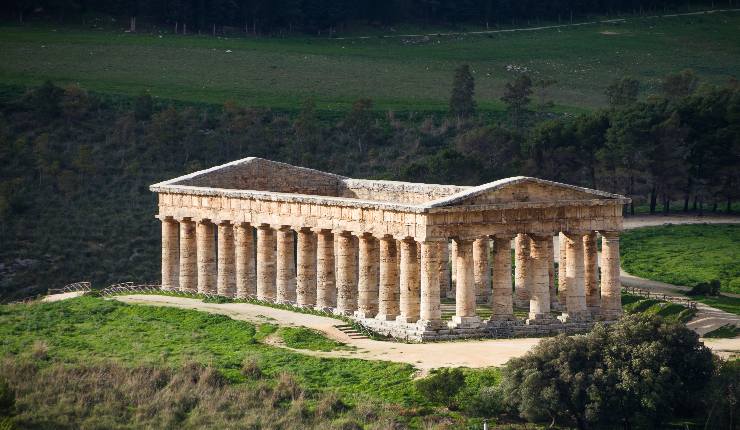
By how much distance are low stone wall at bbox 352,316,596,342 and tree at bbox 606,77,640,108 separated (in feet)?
206

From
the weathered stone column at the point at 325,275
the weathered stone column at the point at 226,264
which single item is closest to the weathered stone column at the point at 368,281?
the weathered stone column at the point at 325,275

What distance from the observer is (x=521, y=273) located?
362 ft

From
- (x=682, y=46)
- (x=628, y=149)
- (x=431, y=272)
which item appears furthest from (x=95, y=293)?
(x=682, y=46)

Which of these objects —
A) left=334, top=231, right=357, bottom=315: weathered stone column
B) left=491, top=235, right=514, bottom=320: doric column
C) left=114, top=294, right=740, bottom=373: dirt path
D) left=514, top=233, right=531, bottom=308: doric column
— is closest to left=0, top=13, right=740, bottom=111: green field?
left=514, top=233, right=531, bottom=308: doric column

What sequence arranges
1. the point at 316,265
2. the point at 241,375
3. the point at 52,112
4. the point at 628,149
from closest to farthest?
the point at 241,375, the point at 316,265, the point at 628,149, the point at 52,112

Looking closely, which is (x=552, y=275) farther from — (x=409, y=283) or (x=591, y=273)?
(x=409, y=283)

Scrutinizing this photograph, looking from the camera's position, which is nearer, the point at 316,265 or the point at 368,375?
the point at 368,375

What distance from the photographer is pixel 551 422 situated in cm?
8512

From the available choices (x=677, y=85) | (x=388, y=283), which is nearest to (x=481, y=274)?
(x=388, y=283)

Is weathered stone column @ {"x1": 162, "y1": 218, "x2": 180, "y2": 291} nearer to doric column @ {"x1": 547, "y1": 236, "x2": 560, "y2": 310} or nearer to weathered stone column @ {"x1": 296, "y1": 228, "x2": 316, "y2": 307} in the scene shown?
weathered stone column @ {"x1": 296, "y1": 228, "x2": 316, "y2": 307}

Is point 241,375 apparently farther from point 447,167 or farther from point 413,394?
point 447,167

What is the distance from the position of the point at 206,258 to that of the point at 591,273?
22955mm

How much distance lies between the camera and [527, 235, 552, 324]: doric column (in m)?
102

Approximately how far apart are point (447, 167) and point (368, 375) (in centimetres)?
5057
